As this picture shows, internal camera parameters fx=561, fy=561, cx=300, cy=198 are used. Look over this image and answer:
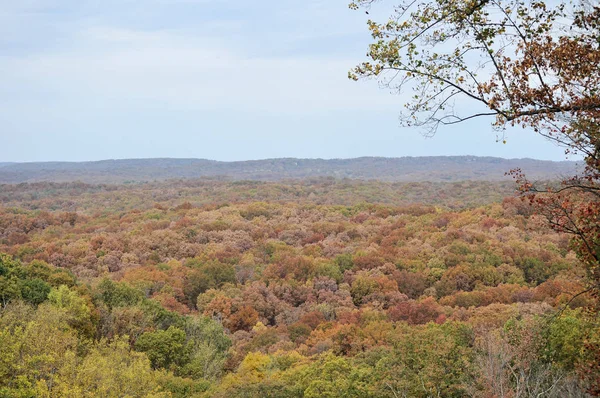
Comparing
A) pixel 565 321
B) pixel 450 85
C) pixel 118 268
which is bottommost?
pixel 118 268

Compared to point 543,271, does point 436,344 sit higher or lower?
higher

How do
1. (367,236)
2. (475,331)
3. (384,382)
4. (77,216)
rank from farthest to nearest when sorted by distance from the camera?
(77,216) → (367,236) → (475,331) → (384,382)

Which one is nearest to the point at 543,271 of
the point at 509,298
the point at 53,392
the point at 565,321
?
the point at 509,298

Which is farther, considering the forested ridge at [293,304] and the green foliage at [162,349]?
the green foliage at [162,349]

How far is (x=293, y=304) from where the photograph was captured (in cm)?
4578

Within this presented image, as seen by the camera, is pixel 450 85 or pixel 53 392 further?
pixel 53 392

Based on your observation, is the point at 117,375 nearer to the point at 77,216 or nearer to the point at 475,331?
the point at 475,331

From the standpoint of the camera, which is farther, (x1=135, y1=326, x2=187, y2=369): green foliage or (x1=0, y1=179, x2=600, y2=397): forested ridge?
(x1=135, y1=326, x2=187, y2=369): green foliage

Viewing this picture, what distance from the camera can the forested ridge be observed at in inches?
656

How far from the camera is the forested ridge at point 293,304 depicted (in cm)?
1667

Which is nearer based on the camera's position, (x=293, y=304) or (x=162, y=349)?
(x=162, y=349)

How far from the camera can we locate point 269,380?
20438 mm

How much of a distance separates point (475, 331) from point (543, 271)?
1201 inches

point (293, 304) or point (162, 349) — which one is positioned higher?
point (162, 349)
